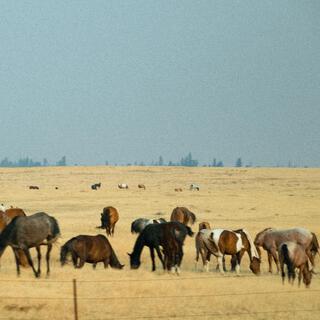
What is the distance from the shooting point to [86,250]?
1981cm

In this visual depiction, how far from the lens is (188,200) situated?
55.9 metres

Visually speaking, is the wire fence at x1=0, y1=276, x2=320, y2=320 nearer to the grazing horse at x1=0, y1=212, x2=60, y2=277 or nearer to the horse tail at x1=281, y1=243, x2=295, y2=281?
the horse tail at x1=281, y1=243, x2=295, y2=281

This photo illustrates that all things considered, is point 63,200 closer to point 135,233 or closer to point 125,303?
point 135,233

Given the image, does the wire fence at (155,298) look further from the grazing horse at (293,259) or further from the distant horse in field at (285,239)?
the distant horse in field at (285,239)

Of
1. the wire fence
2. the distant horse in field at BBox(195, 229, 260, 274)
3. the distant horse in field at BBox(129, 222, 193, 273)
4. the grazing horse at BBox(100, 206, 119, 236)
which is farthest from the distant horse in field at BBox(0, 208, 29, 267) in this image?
the distant horse in field at BBox(195, 229, 260, 274)

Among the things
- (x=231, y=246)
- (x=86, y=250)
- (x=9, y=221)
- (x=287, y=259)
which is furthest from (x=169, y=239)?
(x=9, y=221)

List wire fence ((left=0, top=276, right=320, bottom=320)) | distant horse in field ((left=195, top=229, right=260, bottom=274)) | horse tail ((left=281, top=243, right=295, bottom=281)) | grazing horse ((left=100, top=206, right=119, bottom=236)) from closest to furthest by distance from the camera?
wire fence ((left=0, top=276, right=320, bottom=320))
horse tail ((left=281, top=243, right=295, bottom=281))
distant horse in field ((left=195, top=229, right=260, bottom=274))
grazing horse ((left=100, top=206, right=119, bottom=236))

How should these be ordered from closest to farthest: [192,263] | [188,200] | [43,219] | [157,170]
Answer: [43,219] → [192,263] → [188,200] → [157,170]

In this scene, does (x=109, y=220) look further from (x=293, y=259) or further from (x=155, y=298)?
(x=155, y=298)

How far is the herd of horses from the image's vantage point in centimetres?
1856

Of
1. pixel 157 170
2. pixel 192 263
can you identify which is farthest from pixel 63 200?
pixel 157 170

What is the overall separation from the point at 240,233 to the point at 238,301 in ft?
19.0

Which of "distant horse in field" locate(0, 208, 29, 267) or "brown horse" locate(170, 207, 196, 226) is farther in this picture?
"brown horse" locate(170, 207, 196, 226)

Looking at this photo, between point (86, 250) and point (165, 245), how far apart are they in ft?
8.13
